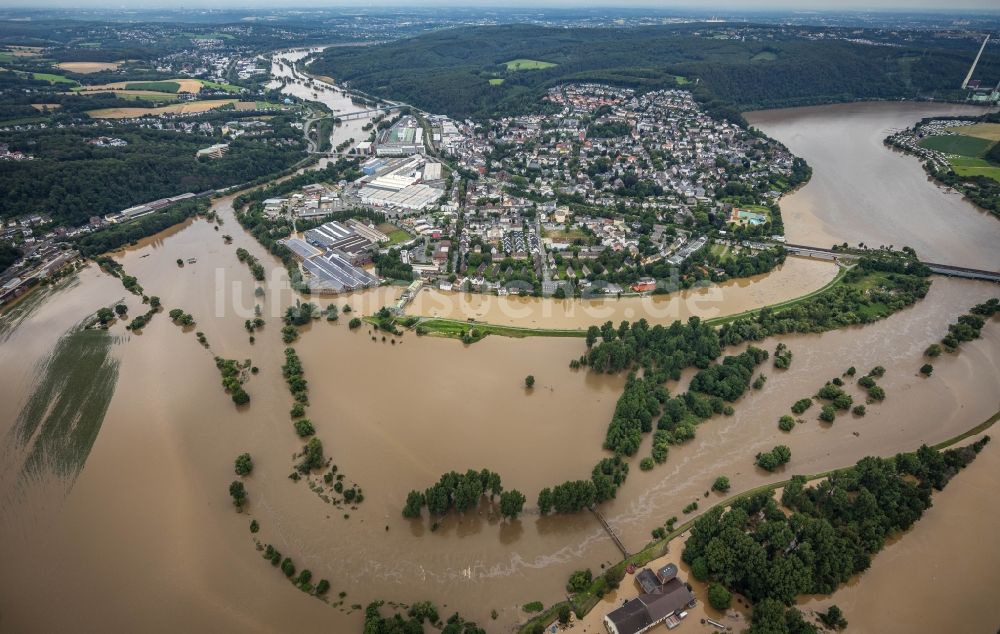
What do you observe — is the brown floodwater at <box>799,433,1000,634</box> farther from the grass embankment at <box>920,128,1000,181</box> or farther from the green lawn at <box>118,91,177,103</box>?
the green lawn at <box>118,91,177,103</box>

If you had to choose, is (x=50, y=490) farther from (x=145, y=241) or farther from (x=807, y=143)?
(x=807, y=143)

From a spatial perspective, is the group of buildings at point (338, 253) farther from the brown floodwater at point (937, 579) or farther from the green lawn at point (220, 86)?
the green lawn at point (220, 86)

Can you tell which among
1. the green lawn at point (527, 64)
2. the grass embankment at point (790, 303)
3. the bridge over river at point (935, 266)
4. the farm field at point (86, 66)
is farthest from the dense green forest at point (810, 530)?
the farm field at point (86, 66)

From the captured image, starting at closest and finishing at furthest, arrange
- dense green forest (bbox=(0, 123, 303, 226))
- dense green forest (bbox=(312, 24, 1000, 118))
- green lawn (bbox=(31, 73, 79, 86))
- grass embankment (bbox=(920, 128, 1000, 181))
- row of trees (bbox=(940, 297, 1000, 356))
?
row of trees (bbox=(940, 297, 1000, 356)) < dense green forest (bbox=(0, 123, 303, 226)) < grass embankment (bbox=(920, 128, 1000, 181)) < green lawn (bbox=(31, 73, 79, 86)) < dense green forest (bbox=(312, 24, 1000, 118))

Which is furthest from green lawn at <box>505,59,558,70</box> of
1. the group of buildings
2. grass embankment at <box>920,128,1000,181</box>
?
the group of buildings

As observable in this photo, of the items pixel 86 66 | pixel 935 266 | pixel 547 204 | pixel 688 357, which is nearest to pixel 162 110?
pixel 86 66

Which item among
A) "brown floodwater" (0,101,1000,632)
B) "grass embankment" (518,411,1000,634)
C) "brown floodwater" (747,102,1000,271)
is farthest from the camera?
"brown floodwater" (747,102,1000,271)

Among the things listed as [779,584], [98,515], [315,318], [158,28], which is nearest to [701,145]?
[315,318]
